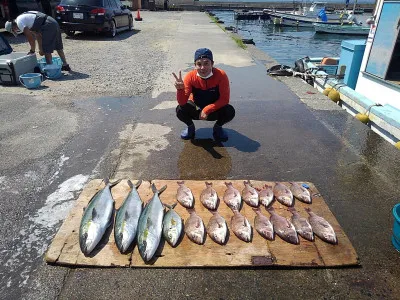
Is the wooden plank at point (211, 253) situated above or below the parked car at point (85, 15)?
below

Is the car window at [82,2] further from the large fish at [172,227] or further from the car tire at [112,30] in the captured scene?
the large fish at [172,227]

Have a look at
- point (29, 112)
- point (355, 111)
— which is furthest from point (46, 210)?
point (355, 111)

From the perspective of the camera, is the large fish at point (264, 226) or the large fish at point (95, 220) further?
the large fish at point (264, 226)

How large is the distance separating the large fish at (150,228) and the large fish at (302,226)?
133 cm

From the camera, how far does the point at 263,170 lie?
4.03 metres

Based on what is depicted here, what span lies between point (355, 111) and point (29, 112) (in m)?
7.01

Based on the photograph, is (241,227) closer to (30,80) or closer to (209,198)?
(209,198)

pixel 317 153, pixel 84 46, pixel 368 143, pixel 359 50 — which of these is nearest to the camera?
pixel 317 153

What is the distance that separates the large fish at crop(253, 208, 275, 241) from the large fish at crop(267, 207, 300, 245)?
0.06m

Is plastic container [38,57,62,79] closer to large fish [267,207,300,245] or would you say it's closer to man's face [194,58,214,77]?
man's face [194,58,214,77]

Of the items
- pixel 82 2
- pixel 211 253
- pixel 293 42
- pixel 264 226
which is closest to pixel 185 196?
pixel 211 253

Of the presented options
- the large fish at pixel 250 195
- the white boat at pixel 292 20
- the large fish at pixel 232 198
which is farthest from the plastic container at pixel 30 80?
the white boat at pixel 292 20

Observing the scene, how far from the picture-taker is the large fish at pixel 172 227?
9.00 ft

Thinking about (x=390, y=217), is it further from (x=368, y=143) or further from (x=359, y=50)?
(x=359, y=50)
